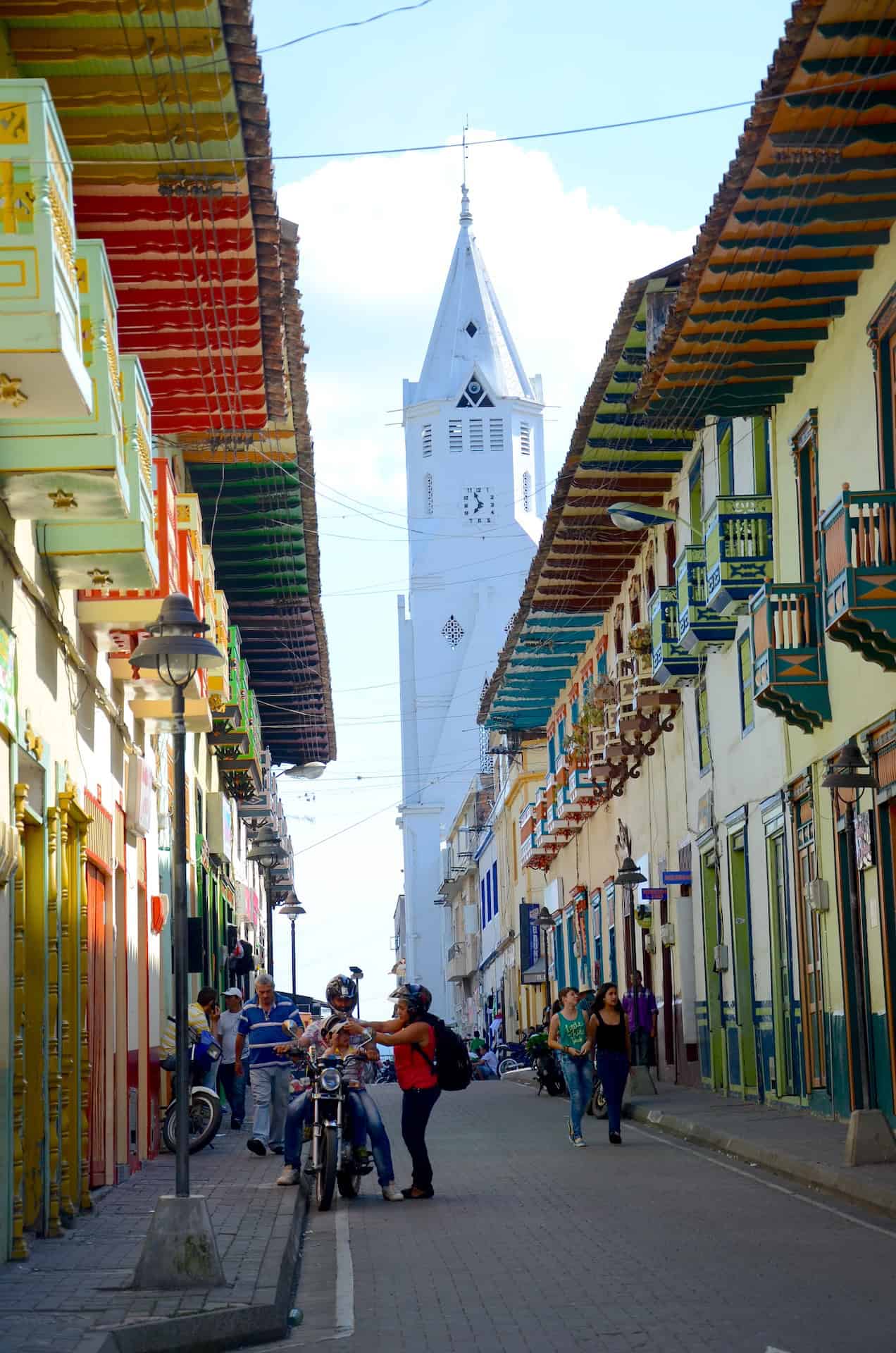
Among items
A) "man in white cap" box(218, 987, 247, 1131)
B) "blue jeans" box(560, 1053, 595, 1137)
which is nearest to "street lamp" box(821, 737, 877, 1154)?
"blue jeans" box(560, 1053, 595, 1137)

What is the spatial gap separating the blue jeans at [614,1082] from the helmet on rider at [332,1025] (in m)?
4.59

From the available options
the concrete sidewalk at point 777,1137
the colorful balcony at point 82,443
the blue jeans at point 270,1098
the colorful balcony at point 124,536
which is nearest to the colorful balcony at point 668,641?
the concrete sidewalk at point 777,1137

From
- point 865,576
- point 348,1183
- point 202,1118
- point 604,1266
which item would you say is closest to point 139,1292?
point 604,1266

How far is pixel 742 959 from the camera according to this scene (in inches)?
1087

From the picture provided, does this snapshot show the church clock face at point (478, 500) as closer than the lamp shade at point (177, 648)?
No

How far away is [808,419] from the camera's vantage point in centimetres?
2184

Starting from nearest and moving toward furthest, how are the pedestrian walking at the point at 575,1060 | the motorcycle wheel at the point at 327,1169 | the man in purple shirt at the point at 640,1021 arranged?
1. the motorcycle wheel at the point at 327,1169
2. the pedestrian walking at the point at 575,1060
3. the man in purple shirt at the point at 640,1021

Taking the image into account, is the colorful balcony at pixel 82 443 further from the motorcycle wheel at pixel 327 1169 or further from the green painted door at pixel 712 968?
the green painted door at pixel 712 968

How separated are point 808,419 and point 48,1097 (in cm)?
1144

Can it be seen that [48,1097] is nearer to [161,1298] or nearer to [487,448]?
[161,1298]

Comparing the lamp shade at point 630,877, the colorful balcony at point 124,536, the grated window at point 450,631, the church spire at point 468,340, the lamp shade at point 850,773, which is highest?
the church spire at point 468,340

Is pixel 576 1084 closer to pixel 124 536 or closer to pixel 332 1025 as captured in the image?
pixel 332 1025

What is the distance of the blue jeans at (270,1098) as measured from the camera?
65.0 feet

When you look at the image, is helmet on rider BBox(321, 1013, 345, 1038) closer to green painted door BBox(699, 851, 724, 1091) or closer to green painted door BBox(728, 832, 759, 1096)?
green painted door BBox(728, 832, 759, 1096)
